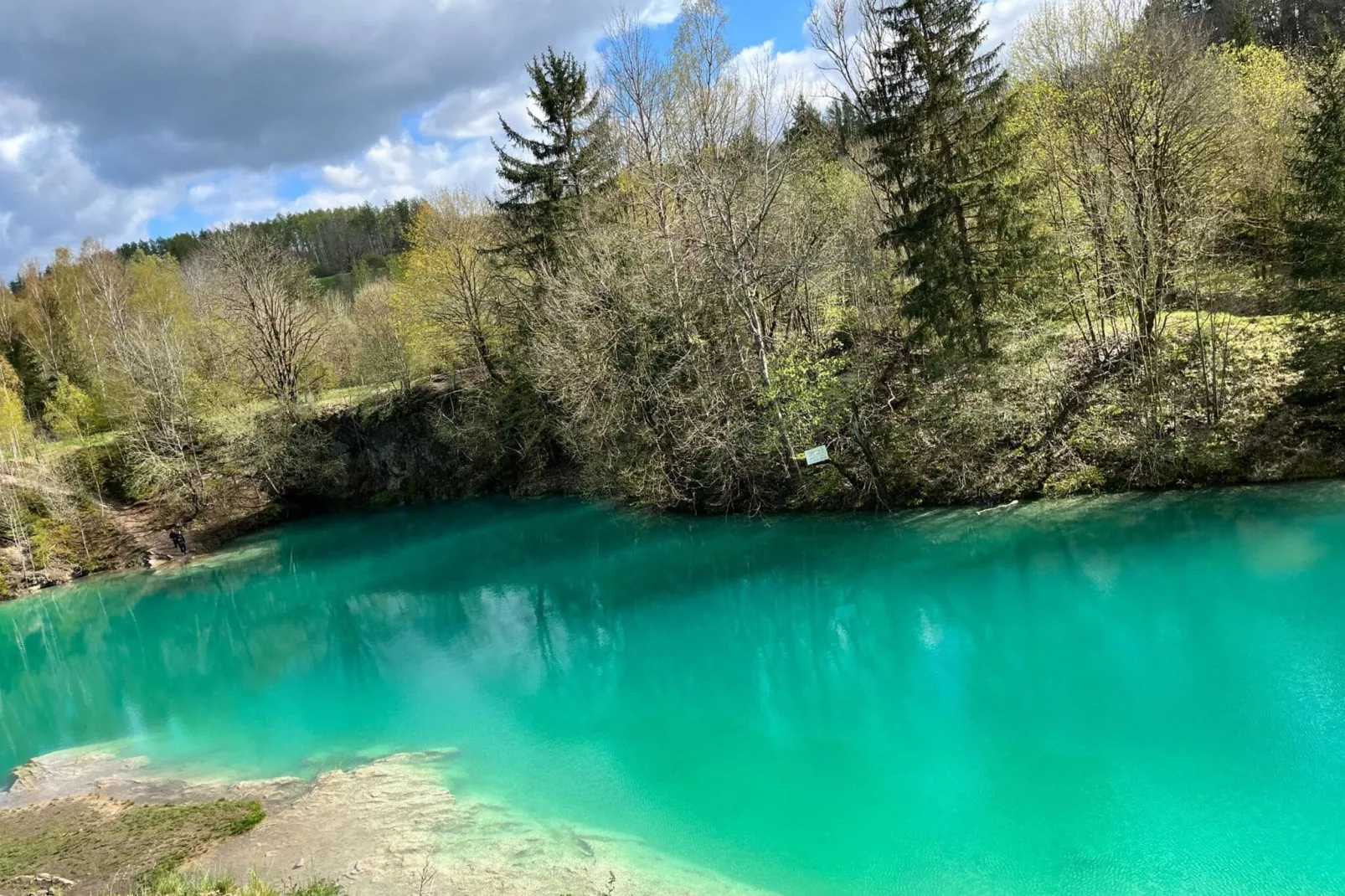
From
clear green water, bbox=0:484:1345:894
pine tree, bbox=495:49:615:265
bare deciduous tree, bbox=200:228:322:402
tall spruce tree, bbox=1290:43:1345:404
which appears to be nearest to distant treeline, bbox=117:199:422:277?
bare deciduous tree, bbox=200:228:322:402

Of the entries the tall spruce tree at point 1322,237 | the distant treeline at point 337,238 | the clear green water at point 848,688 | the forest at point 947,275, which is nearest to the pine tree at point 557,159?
the forest at point 947,275

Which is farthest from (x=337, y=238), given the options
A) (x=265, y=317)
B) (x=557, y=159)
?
(x=557, y=159)

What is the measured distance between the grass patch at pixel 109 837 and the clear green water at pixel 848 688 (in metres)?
2.08

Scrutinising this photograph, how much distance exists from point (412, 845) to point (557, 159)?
26.8 m

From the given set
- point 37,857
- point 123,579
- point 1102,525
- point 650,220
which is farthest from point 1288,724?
point 123,579

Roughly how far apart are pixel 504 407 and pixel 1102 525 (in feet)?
75.0

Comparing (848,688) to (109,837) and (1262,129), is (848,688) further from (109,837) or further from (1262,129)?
(1262,129)

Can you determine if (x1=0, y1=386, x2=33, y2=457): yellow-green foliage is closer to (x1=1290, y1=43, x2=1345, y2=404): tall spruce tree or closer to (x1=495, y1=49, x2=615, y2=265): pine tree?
(x1=495, y1=49, x2=615, y2=265): pine tree

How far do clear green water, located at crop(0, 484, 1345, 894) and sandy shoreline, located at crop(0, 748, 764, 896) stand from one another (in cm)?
56

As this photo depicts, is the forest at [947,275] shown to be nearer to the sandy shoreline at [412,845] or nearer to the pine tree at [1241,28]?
the pine tree at [1241,28]

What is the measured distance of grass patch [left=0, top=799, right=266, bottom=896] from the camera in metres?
8.81

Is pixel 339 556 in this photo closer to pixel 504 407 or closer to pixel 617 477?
pixel 504 407

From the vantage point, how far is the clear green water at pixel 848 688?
26.9 feet

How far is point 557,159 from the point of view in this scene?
30.6 m
